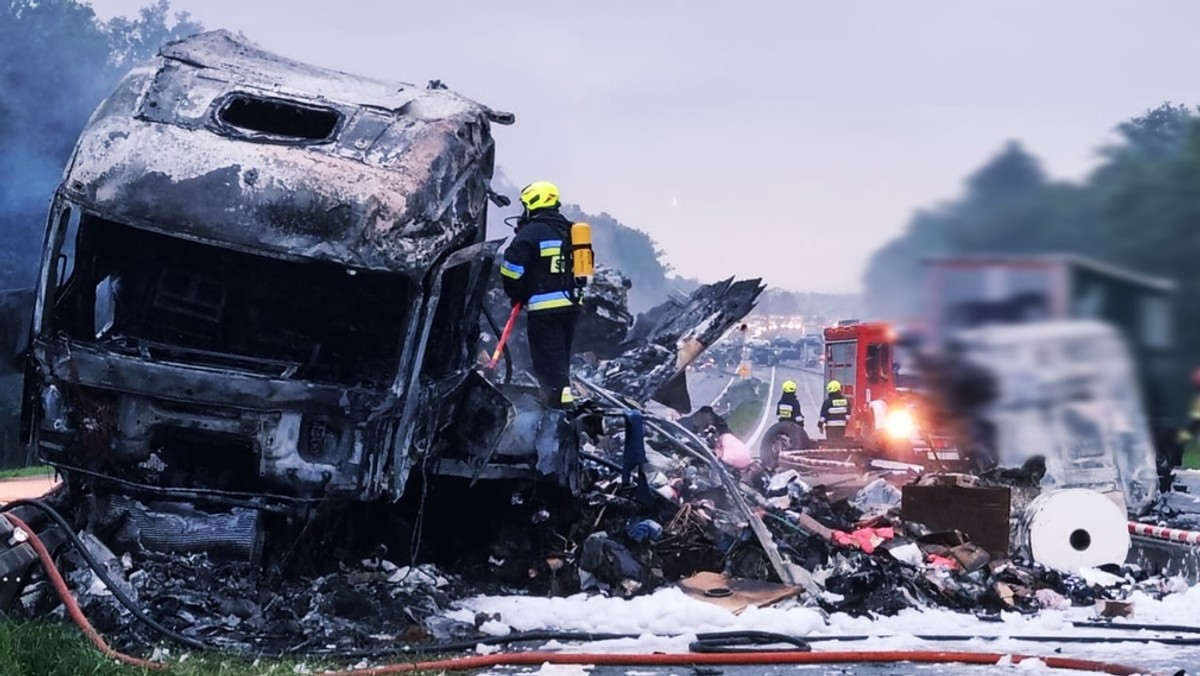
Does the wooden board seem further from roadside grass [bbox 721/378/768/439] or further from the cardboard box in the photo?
roadside grass [bbox 721/378/768/439]

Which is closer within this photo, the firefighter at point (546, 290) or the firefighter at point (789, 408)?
the firefighter at point (546, 290)

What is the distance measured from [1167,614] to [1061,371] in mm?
5728

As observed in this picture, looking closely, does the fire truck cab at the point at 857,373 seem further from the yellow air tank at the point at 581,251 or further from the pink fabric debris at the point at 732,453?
the yellow air tank at the point at 581,251

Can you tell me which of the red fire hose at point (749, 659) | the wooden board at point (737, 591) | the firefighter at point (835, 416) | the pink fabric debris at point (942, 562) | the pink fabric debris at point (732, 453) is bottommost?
the red fire hose at point (749, 659)

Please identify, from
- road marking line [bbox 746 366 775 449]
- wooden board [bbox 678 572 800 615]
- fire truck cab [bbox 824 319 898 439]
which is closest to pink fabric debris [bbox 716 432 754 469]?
fire truck cab [bbox 824 319 898 439]

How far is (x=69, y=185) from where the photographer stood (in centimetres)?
551

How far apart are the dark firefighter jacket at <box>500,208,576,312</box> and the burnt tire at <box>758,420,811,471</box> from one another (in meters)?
8.62

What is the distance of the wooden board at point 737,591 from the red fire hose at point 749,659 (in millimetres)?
970

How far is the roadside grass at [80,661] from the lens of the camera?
395 centimetres

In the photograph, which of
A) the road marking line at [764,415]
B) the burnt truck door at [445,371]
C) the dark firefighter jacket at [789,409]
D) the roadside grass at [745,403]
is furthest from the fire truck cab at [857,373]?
the burnt truck door at [445,371]

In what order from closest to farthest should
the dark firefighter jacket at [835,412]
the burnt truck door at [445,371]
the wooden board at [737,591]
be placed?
the burnt truck door at [445,371]
the wooden board at [737,591]
the dark firefighter jacket at [835,412]

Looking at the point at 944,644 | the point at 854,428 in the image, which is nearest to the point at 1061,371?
the point at 944,644

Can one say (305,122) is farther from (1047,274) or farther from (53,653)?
(1047,274)

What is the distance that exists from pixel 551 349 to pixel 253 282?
187cm
